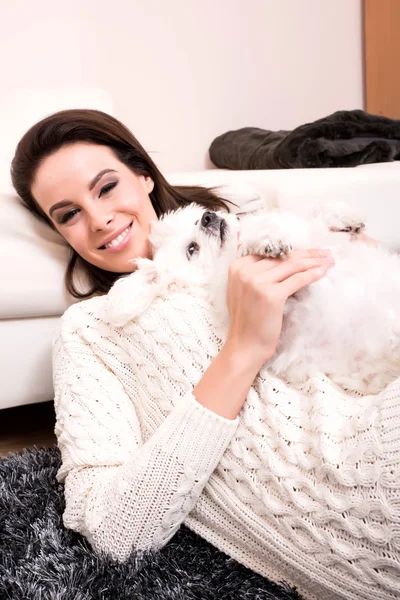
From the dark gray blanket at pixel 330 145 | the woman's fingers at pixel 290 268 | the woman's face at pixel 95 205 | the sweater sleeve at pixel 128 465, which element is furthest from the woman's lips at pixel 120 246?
the dark gray blanket at pixel 330 145

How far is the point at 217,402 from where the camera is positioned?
1.04 m

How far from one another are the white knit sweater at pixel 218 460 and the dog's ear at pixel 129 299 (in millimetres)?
29

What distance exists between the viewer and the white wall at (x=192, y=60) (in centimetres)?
292

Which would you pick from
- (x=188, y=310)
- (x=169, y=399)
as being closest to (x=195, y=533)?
(x=169, y=399)

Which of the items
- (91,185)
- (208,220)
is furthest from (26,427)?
(208,220)

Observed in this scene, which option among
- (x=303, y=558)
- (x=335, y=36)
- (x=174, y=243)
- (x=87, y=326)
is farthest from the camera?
(x=335, y=36)

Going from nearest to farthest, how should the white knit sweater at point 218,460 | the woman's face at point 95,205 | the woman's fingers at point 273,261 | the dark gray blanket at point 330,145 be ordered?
1. the white knit sweater at point 218,460
2. the woman's fingers at point 273,261
3. the woman's face at point 95,205
4. the dark gray blanket at point 330,145

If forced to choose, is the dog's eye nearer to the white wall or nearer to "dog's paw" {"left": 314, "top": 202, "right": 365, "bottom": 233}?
"dog's paw" {"left": 314, "top": 202, "right": 365, "bottom": 233}

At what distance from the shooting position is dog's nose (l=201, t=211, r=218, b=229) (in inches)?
→ 54.9

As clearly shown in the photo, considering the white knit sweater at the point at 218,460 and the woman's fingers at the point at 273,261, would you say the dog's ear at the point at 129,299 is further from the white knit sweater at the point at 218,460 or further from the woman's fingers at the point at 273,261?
the woman's fingers at the point at 273,261

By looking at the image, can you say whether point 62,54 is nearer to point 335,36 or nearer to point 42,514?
point 335,36

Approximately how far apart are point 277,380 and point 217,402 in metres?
0.13

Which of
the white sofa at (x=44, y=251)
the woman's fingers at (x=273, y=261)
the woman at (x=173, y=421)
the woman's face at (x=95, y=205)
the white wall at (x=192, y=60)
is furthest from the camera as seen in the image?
the white wall at (x=192, y=60)

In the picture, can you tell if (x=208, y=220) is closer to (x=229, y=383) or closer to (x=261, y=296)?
(x=261, y=296)
